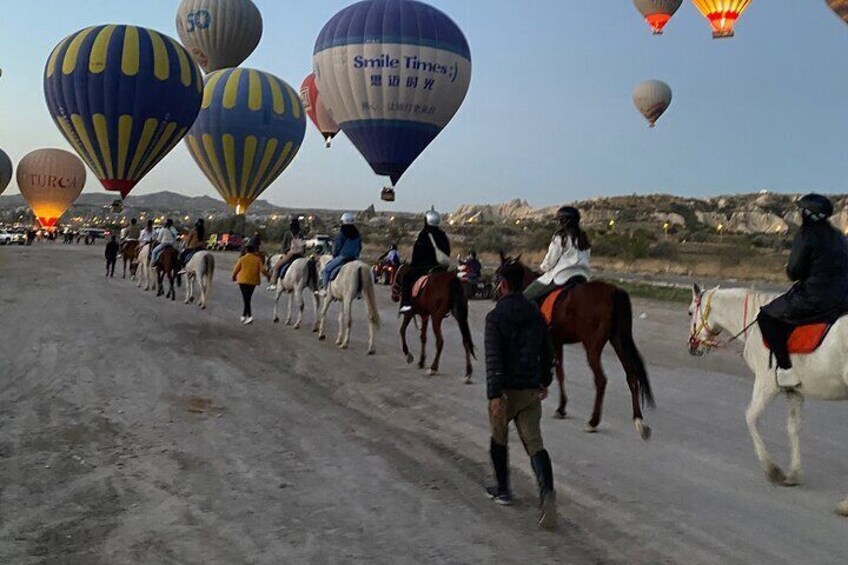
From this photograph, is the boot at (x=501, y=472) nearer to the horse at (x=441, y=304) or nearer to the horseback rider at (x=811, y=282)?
the horseback rider at (x=811, y=282)

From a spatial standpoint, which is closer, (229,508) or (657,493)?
(229,508)

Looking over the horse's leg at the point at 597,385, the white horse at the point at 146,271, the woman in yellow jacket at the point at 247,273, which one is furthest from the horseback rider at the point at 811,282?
the white horse at the point at 146,271

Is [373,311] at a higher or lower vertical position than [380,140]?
lower

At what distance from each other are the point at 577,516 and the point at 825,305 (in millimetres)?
3031

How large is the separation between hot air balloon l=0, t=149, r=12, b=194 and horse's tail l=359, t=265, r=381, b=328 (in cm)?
7591

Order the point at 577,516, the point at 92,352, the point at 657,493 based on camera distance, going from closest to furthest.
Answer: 1. the point at 577,516
2. the point at 657,493
3. the point at 92,352

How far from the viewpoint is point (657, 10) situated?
150 ft

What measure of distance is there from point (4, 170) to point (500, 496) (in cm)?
8627

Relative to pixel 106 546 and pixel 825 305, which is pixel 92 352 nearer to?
pixel 106 546

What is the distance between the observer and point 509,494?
661cm

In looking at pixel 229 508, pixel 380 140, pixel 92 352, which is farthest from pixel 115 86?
pixel 229 508

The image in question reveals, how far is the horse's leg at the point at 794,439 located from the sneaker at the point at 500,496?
8.93 feet

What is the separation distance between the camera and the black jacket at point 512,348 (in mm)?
6293

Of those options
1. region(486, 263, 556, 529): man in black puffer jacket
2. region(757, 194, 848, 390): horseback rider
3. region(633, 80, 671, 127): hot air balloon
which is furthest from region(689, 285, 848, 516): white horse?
region(633, 80, 671, 127): hot air balloon
